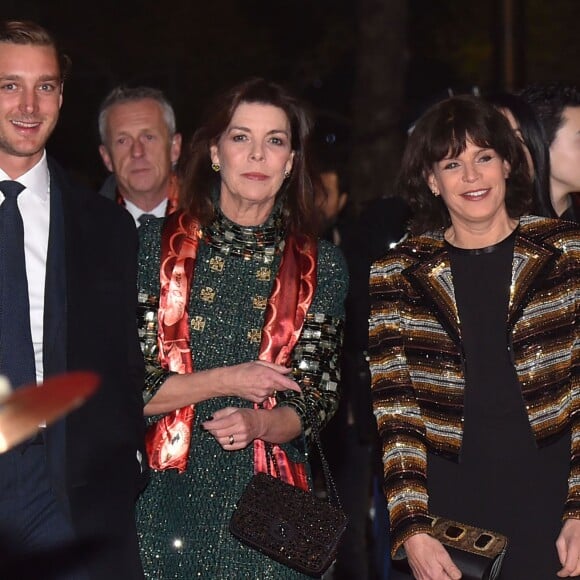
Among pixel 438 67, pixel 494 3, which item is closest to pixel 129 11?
pixel 438 67

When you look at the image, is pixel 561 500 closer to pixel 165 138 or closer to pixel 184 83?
pixel 165 138

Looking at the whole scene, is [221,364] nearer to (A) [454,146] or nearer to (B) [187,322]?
(B) [187,322]

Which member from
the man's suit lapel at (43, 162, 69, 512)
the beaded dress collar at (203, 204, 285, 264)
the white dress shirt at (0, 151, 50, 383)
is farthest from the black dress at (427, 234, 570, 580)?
the white dress shirt at (0, 151, 50, 383)

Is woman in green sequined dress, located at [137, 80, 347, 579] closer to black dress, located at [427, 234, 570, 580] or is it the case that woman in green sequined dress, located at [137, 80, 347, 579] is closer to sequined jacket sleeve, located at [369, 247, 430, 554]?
sequined jacket sleeve, located at [369, 247, 430, 554]

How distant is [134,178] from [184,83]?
1427 centimetres

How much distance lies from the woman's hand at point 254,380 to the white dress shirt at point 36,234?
2.39 ft

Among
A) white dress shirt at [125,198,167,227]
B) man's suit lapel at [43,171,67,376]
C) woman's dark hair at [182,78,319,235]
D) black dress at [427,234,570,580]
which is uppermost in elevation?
woman's dark hair at [182,78,319,235]

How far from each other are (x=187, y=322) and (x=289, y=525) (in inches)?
34.1

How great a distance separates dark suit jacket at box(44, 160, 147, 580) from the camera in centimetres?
417

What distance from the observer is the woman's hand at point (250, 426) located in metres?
4.48

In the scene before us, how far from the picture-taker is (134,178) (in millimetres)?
6941

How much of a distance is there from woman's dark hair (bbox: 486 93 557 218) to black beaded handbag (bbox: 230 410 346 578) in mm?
1436

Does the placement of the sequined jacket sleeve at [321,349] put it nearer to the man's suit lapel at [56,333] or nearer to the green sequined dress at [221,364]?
the green sequined dress at [221,364]

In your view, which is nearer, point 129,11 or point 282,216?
point 282,216
